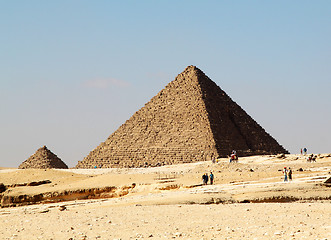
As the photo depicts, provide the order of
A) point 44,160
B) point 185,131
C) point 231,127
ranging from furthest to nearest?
1. point 231,127
2. point 185,131
3. point 44,160

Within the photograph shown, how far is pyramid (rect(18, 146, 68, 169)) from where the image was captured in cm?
6788

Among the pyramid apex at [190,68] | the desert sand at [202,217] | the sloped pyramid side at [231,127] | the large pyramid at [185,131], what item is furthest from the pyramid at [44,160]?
the desert sand at [202,217]

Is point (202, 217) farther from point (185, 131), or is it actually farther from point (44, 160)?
point (185, 131)

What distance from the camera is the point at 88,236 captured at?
12164mm

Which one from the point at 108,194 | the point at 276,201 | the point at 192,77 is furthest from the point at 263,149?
the point at 276,201

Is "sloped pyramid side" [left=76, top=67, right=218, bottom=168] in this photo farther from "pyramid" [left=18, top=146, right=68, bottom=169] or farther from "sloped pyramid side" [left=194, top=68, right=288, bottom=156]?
"pyramid" [left=18, top=146, right=68, bottom=169]

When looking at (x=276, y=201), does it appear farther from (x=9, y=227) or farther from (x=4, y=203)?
(x=4, y=203)

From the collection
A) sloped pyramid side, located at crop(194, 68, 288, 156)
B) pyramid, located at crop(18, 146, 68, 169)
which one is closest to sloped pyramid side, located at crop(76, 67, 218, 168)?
sloped pyramid side, located at crop(194, 68, 288, 156)

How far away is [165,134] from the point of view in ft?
274

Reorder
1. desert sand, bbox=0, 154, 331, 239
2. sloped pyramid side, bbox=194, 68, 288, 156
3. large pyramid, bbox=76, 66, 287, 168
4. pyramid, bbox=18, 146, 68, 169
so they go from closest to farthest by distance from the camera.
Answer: desert sand, bbox=0, 154, 331, 239, pyramid, bbox=18, 146, 68, 169, large pyramid, bbox=76, 66, 287, 168, sloped pyramid side, bbox=194, 68, 288, 156

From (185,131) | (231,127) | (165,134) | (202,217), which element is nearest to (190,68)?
(231,127)

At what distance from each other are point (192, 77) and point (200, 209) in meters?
77.1

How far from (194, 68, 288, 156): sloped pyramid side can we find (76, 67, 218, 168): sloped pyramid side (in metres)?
1.36

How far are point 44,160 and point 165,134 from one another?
70.1ft
